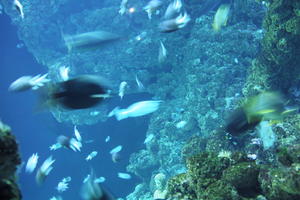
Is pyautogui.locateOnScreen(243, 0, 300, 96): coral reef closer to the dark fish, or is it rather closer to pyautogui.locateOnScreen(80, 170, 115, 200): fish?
the dark fish

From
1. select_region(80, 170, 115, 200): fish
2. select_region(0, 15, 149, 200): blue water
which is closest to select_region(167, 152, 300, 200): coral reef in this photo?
select_region(80, 170, 115, 200): fish

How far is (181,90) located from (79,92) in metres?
16.5

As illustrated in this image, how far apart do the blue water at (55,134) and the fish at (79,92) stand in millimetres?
13092

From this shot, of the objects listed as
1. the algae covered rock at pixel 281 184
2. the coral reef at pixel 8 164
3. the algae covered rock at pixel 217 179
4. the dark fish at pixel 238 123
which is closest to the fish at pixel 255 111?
the dark fish at pixel 238 123

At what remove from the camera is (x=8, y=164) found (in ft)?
6.75

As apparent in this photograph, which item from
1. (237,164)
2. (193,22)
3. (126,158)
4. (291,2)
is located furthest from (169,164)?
(237,164)

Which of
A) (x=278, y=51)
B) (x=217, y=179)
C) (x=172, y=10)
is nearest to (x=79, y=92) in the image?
(x=217, y=179)

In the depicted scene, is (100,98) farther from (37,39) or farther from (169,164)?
(37,39)

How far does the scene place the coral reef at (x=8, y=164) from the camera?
1.99 m

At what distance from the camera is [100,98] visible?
315 centimetres

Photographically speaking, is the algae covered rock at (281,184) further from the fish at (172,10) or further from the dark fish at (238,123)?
the fish at (172,10)

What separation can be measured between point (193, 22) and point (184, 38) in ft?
3.64

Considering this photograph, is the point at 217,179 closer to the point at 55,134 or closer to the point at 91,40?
the point at 91,40

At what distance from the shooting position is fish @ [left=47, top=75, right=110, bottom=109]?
3.04 meters
